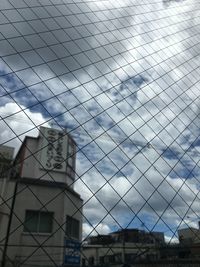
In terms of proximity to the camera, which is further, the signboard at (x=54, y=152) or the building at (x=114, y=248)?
the signboard at (x=54, y=152)

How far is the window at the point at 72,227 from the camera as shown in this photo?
16.2 meters

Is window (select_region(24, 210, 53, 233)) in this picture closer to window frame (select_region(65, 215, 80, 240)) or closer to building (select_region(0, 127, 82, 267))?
building (select_region(0, 127, 82, 267))

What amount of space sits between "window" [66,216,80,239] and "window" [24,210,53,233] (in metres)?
1.08

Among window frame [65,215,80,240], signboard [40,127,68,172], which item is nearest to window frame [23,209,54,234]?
window frame [65,215,80,240]

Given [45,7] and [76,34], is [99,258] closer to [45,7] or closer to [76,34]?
[76,34]

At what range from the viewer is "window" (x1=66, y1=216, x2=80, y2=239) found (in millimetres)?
16172

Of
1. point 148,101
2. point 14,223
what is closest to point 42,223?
point 14,223

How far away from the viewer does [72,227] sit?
54.2 ft

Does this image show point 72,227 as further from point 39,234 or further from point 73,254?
point 73,254

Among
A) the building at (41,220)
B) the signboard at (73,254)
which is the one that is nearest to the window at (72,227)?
the building at (41,220)

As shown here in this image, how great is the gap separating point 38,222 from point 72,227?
86.6 inches

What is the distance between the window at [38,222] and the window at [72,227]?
108 centimetres

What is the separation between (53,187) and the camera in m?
16.4

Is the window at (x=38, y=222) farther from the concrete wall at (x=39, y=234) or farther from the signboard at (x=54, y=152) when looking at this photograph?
the signboard at (x=54, y=152)
